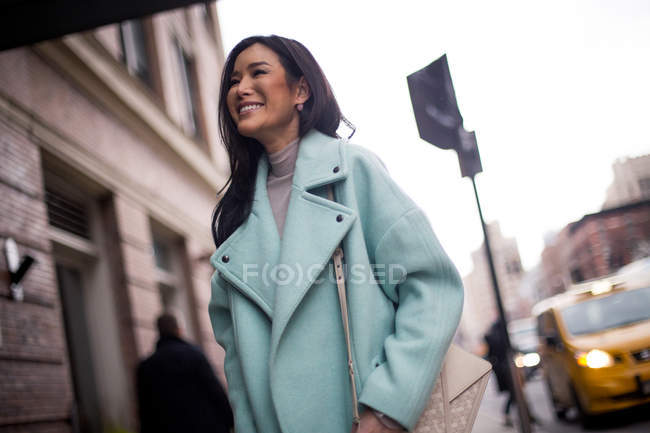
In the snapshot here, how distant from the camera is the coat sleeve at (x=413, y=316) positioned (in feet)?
5.10

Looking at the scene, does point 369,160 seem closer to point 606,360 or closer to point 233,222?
point 233,222

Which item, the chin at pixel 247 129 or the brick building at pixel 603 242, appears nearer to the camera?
the chin at pixel 247 129

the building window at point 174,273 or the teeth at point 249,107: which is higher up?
the building window at point 174,273

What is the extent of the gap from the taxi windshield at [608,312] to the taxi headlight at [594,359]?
245 mm

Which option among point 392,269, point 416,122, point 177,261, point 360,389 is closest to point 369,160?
point 392,269

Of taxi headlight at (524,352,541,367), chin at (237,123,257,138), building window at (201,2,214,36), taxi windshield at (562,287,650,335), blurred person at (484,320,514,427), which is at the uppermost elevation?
building window at (201,2,214,36)

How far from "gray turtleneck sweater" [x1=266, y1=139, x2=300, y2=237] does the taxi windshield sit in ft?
10.7

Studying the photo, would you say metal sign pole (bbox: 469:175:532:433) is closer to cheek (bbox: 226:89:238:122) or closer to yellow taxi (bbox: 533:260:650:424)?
cheek (bbox: 226:89:238:122)

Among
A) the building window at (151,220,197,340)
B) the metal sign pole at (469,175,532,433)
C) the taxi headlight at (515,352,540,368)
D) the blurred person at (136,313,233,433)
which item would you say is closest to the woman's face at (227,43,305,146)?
the metal sign pole at (469,175,532,433)

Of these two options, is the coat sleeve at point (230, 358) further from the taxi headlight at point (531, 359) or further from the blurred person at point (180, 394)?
the taxi headlight at point (531, 359)

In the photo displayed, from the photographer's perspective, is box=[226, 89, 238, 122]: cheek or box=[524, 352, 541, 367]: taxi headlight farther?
box=[524, 352, 541, 367]: taxi headlight

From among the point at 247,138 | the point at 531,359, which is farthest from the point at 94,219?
the point at 531,359

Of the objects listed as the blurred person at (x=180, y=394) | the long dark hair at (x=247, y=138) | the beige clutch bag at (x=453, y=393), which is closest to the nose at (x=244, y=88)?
the long dark hair at (x=247, y=138)

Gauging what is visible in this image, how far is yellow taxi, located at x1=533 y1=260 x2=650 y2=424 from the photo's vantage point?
4.84 meters
